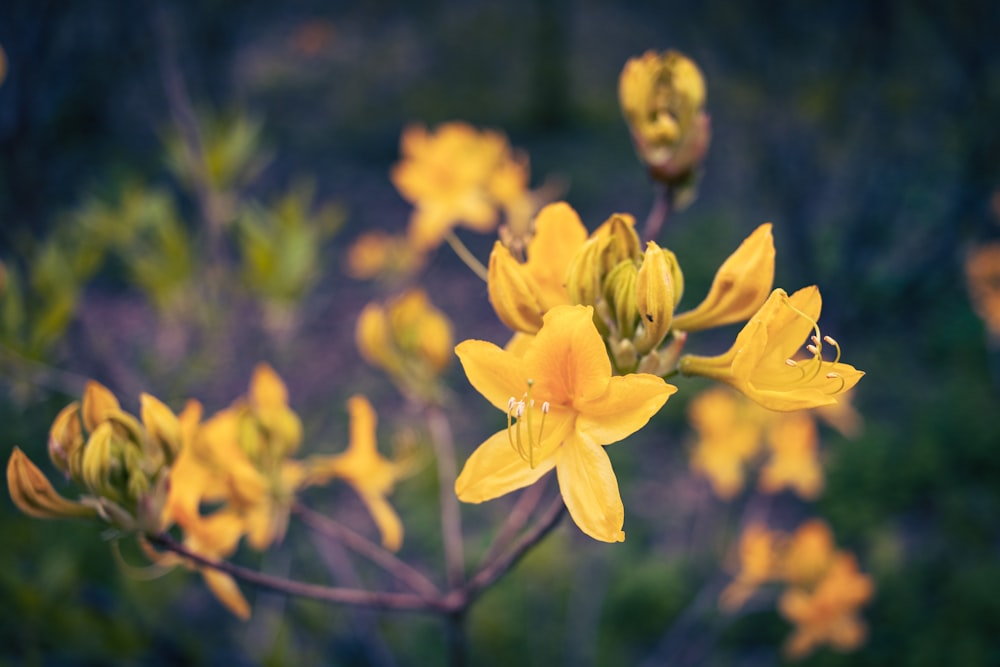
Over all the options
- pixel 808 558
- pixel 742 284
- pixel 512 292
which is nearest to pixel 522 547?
pixel 512 292

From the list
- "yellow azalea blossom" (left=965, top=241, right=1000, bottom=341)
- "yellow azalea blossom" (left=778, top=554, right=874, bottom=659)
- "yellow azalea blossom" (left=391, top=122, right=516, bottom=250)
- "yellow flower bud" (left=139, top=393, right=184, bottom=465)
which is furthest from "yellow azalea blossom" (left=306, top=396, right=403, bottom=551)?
"yellow azalea blossom" (left=965, top=241, right=1000, bottom=341)

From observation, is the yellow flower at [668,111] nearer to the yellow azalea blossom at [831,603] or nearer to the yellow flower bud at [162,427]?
the yellow flower bud at [162,427]

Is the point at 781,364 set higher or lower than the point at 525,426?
higher

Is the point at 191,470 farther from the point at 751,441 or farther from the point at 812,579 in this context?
the point at 751,441

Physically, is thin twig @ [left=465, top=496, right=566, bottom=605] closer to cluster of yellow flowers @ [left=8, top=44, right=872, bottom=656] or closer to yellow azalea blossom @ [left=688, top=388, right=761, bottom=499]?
cluster of yellow flowers @ [left=8, top=44, right=872, bottom=656]

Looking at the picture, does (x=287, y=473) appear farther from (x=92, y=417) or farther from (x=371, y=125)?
(x=371, y=125)

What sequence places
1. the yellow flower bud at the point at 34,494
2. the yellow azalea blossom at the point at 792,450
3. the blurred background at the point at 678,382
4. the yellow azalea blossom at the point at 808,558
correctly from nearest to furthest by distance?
the yellow flower bud at the point at 34,494 → the yellow azalea blossom at the point at 808,558 → the blurred background at the point at 678,382 → the yellow azalea blossom at the point at 792,450

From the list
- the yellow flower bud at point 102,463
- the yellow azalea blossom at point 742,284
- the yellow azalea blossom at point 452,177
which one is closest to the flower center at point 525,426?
the yellow azalea blossom at point 742,284
